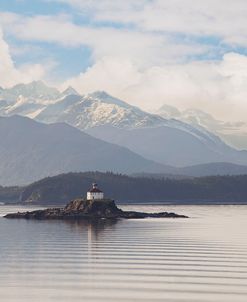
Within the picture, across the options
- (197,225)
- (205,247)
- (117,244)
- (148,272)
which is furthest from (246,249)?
(197,225)

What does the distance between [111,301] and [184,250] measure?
45.0 meters

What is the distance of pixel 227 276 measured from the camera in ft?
297

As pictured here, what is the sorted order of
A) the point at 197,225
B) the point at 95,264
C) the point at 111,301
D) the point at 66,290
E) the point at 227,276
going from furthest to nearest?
the point at 197,225
the point at 95,264
the point at 227,276
the point at 66,290
the point at 111,301

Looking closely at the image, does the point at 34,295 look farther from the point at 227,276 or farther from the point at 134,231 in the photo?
the point at 134,231

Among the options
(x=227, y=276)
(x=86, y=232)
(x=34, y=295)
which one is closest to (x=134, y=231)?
(x=86, y=232)

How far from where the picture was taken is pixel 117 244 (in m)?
131

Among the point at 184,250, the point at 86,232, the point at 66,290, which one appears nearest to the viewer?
the point at 66,290

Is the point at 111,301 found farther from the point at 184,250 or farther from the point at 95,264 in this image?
the point at 184,250

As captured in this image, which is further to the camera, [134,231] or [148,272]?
[134,231]

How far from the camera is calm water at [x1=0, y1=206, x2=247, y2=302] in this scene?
3150 inches

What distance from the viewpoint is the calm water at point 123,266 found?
80000mm

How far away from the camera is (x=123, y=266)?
325 ft

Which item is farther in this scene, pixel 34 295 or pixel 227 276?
pixel 227 276

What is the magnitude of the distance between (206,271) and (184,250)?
83.9ft
